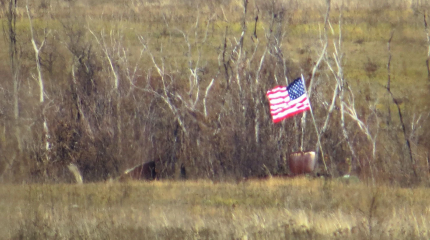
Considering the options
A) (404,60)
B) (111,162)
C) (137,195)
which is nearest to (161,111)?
(111,162)

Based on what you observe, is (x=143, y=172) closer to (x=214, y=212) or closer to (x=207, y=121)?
(x=207, y=121)

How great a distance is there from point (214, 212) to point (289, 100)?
6.82 m

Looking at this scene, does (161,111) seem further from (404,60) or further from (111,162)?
(404,60)

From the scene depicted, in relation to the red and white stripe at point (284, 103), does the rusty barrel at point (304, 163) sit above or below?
below

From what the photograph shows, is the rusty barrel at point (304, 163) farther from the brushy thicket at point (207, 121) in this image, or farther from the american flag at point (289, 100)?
the american flag at point (289, 100)

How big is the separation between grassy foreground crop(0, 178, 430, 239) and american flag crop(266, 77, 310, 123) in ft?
8.17

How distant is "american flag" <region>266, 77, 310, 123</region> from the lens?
15852mm

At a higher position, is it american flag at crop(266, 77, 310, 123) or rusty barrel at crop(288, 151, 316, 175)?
american flag at crop(266, 77, 310, 123)

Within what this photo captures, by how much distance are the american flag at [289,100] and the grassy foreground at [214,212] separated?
249cm

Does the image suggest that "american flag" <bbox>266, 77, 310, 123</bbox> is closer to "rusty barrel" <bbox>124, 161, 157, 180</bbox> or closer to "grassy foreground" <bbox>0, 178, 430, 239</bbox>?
"grassy foreground" <bbox>0, 178, 430, 239</bbox>

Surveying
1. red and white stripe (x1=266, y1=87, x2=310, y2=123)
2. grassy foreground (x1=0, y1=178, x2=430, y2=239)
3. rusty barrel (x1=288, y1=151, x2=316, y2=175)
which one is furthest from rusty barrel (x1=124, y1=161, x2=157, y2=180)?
red and white stripe (x1=266, y1=87, x2=310, y2=123)

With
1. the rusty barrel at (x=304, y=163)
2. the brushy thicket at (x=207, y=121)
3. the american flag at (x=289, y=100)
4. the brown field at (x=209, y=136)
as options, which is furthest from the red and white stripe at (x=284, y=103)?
the brushy thicket at (x=207, y=121)

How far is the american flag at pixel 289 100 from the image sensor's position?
52.0 feet

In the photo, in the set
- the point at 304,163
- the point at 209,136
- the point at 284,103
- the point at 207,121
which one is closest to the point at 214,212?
the point at 284,103
